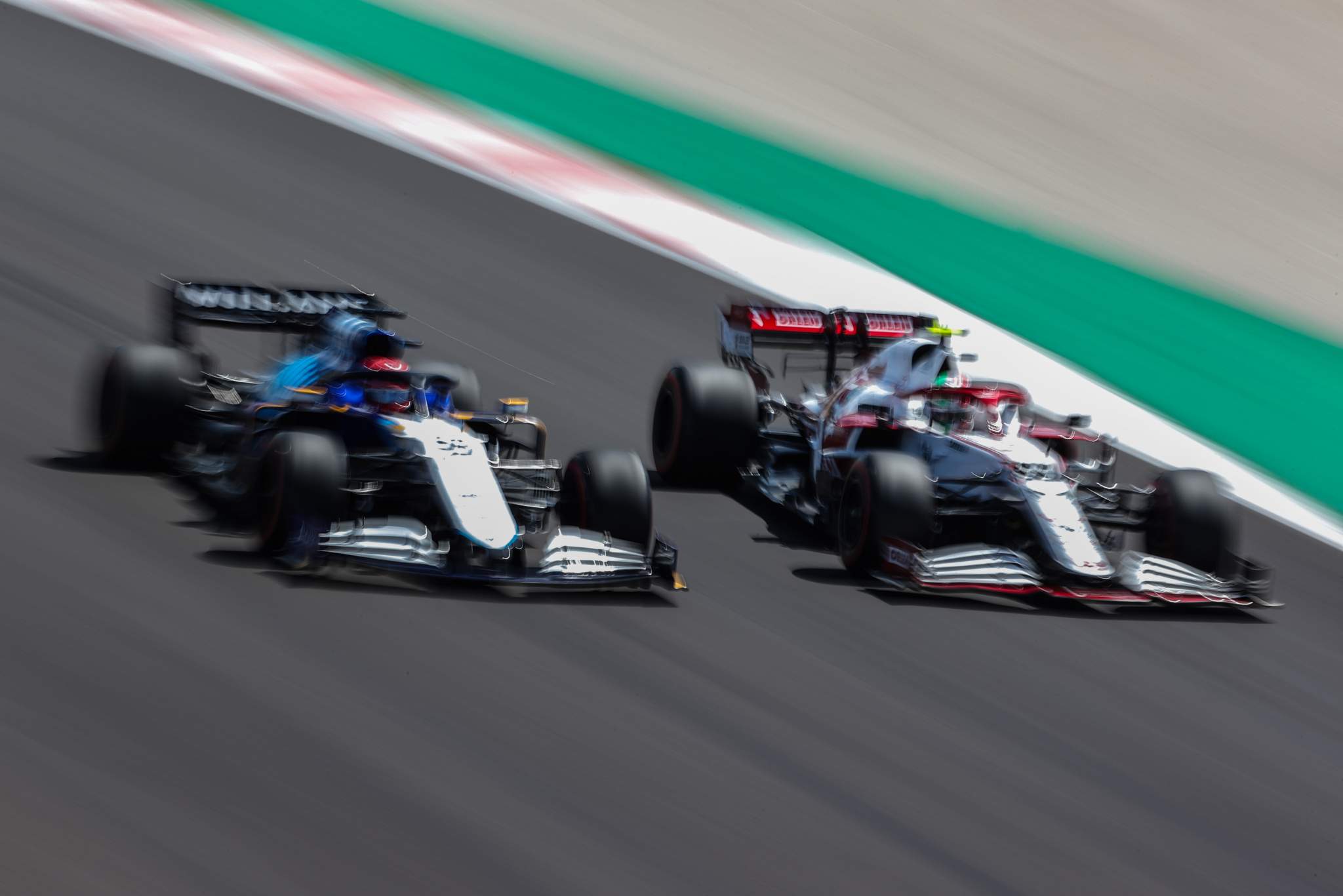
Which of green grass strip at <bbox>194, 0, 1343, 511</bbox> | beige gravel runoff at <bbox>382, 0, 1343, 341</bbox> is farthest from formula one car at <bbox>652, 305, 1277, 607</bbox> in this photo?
beige gravel runoff at <bbox>382, 0, 1343, 341</bbox>

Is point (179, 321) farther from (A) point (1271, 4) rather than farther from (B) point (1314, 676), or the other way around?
(A) point (1271, 4)

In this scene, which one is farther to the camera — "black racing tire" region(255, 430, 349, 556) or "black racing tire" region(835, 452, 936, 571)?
"black racing tire" region(835, 452, 936, 571)

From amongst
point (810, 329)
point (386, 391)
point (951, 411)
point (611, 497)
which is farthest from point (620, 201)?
point (611, 497)

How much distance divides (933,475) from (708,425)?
1874 mm

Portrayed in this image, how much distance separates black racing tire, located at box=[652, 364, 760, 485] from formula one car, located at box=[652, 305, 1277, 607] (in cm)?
1

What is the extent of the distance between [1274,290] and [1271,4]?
9.16 metres

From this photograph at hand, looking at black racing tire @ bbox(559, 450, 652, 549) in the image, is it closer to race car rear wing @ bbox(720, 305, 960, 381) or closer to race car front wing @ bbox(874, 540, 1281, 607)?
race car front wing @ bbox(874, 540, 1281, 607)

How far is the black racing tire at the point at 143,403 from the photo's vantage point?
37.2 feet

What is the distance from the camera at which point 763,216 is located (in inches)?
774

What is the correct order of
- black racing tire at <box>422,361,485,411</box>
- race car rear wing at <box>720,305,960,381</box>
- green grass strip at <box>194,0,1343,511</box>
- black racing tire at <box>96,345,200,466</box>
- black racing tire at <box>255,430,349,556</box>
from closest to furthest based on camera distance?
black racing tire at <box>255,430,349,556</box> → black racing tire at <box>96,345,200,466</box> → black racing tire at <box>422,361,485,411</box> → race car rear wing at <box>720,305,960,381</box> → green grass strip at <box>194,0,1343,511</box>

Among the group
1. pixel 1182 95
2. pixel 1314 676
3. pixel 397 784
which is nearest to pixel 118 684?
pixel 397 784

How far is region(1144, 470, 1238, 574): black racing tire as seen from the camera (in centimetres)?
1214

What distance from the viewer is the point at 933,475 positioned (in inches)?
485

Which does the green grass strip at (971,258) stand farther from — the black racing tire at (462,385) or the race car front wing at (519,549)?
the race car front wing at (519,549)
